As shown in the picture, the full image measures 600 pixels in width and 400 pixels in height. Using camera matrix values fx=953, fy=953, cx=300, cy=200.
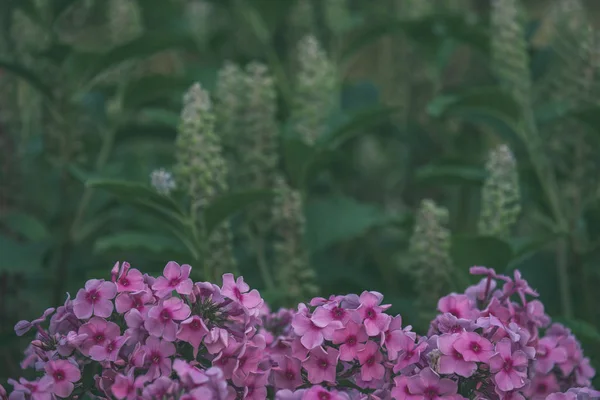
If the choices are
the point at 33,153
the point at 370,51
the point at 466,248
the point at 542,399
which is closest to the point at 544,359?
the point at 542,399

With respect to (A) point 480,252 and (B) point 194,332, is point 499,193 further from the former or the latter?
(B) point 194,332

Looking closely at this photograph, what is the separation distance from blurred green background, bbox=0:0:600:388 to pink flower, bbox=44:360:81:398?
0.48 metres

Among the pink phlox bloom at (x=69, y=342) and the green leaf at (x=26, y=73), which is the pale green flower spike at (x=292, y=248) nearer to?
the green leaf at (x=26, y=73)

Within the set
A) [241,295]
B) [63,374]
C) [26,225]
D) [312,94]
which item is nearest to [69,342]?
[63,374]

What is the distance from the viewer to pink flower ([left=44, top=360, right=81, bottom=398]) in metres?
1.41

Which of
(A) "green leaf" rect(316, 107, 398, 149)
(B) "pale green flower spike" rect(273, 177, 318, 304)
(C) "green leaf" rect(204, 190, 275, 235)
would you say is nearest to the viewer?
(C) "green leaf" rect(204, 190, 275, 235)

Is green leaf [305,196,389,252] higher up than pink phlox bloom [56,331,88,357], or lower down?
higher up

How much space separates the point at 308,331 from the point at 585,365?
0.58m

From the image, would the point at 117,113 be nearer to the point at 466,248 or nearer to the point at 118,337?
the point at 466,248

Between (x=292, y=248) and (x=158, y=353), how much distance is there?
85cm

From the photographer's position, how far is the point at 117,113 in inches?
102

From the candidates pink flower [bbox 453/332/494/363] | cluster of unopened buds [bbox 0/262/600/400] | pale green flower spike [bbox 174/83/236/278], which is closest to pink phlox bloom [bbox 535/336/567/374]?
cluster of unopened buds [bbox 0/262/600/400]

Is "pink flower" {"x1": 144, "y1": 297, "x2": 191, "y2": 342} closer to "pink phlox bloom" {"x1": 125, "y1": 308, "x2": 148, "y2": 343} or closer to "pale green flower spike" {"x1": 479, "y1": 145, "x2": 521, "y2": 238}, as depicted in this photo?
"pink phlox bloom" {"x1": 125, "y1": 308, "x2": 148, "y2": 343}

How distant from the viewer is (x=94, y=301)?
4.73 feet
